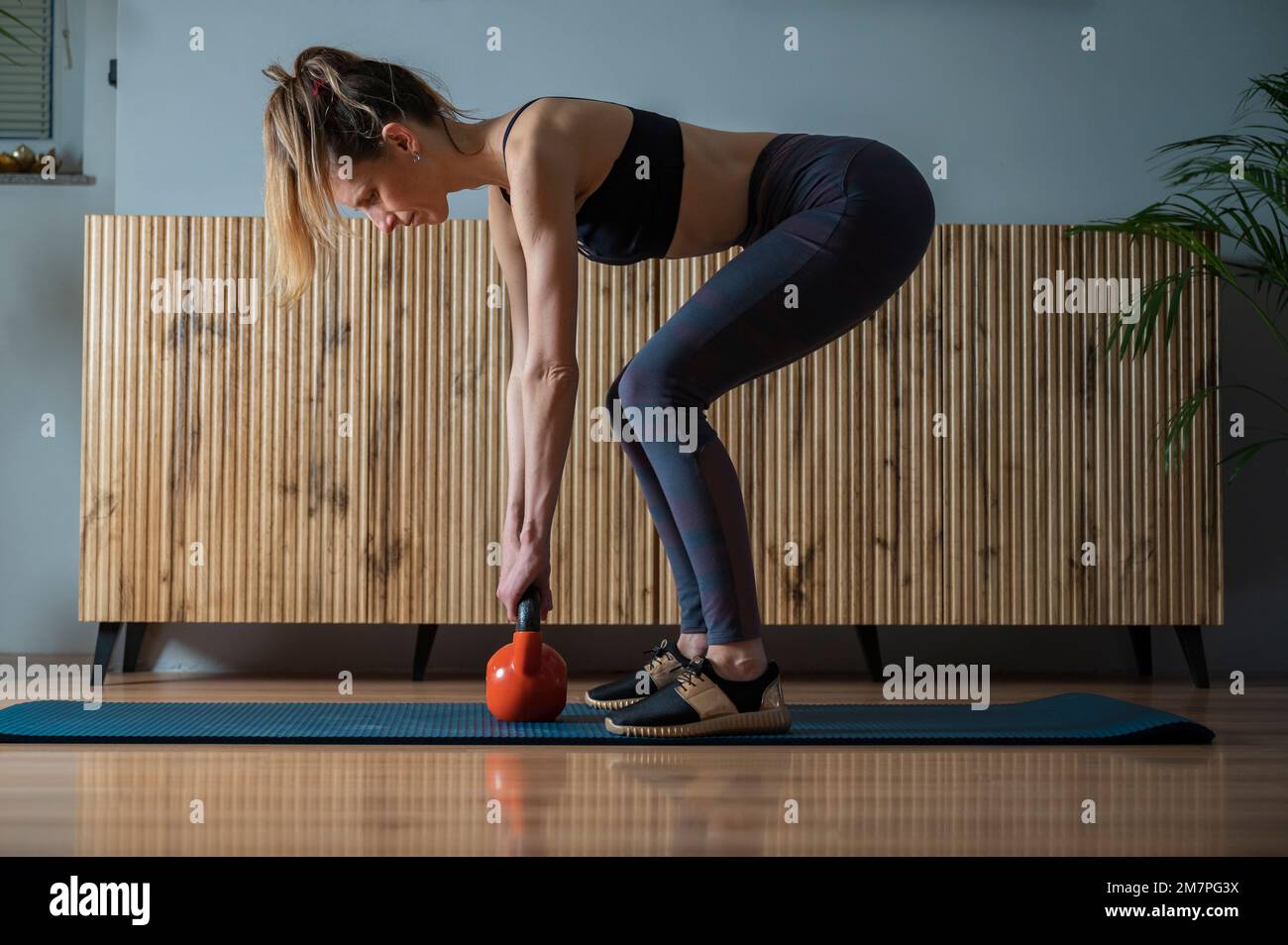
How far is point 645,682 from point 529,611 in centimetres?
36

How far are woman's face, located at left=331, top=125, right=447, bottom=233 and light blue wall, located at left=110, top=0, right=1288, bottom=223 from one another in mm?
1380

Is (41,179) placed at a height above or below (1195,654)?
above

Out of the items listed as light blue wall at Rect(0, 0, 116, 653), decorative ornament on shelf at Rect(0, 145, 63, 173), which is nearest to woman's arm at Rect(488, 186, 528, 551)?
light blue wall at Rect(0, 0, 116, 653)

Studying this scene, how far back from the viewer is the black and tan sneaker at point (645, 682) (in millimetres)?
1799

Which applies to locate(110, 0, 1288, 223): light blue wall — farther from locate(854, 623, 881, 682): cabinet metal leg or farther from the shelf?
locate(854, 623, 881, 682): cabinet metal leg

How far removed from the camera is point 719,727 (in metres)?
1.53

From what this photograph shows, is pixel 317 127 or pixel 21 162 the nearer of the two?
pixel 317 127

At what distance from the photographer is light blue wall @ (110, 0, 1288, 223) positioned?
288 cm

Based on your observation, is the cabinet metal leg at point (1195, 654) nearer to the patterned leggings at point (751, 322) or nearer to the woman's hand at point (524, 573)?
the patterned leggings at point (751, 322)

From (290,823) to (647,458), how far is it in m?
0.78

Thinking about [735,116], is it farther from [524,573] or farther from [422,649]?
[524,573]

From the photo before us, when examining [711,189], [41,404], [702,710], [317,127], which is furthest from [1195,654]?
[41,404]
